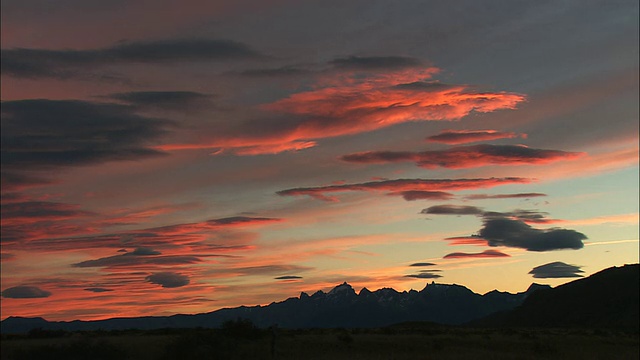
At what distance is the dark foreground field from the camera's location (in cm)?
5088

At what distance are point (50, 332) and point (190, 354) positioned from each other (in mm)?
19335

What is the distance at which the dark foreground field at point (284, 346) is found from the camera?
50.9 meters

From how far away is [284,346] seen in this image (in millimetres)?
58250

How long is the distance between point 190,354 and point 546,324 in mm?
163777

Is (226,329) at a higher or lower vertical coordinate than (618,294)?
lower

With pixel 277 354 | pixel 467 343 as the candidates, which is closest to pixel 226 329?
pixel 277 354

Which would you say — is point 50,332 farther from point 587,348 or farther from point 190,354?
point 587,348

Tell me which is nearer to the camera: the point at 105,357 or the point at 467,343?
the point at 105,357

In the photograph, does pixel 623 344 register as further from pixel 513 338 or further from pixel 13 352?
pixel 13 352

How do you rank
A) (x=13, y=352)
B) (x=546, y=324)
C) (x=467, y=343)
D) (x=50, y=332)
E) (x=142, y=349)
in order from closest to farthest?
(x=13, y=352) < (x=142, y=349) < (x=50, y=332) < (x=467, y=343) < (x=546, y=324)

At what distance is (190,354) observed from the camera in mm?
50781

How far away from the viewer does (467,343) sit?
226ft

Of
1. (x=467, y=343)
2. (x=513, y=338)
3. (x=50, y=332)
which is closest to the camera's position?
(x=50, y=332)

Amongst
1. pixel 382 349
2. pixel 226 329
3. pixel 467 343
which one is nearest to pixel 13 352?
pixel 226 329
